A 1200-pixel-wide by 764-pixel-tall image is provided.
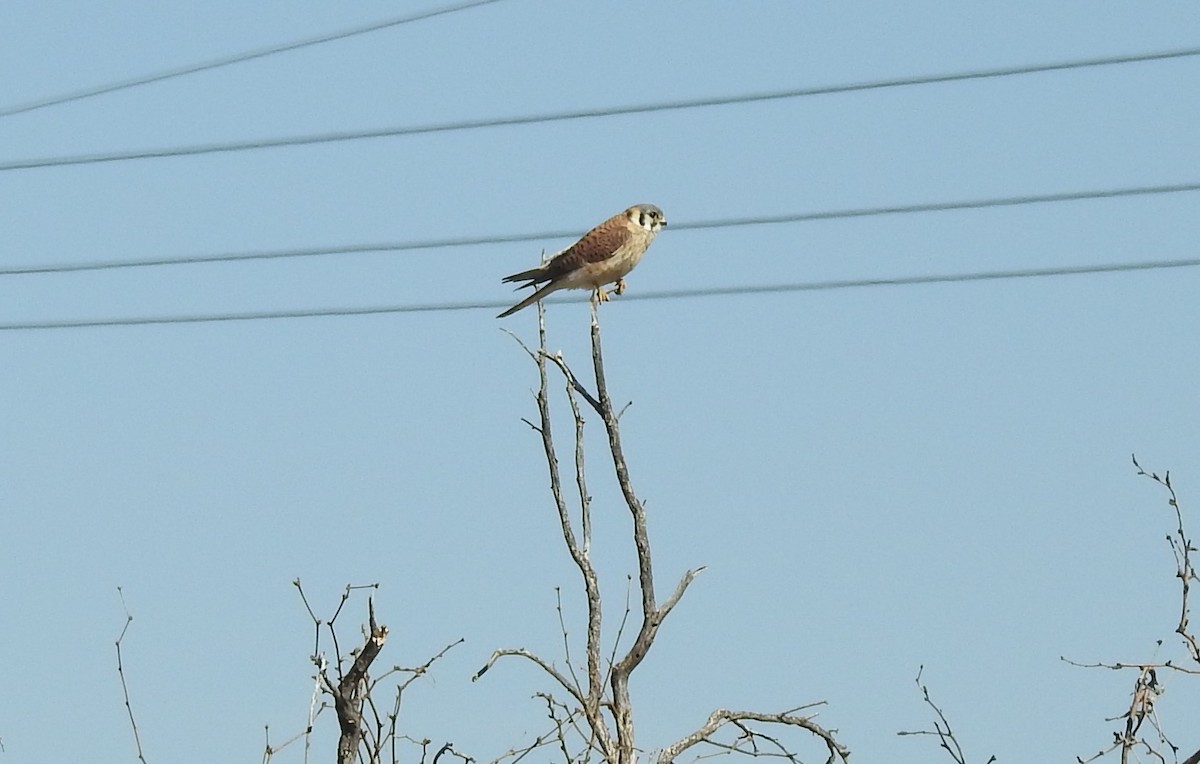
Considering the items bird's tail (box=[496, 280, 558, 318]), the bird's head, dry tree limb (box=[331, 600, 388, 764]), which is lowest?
dry tree limb (box=[331, 600, 388, 764])

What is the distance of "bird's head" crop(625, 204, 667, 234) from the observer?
38.0 feet

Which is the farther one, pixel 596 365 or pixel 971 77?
pixel 971 77

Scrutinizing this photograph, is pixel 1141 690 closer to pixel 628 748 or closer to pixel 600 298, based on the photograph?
pixel 628 748

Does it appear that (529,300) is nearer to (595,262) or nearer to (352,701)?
(595,262)

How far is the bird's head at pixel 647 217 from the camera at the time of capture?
1159 cm

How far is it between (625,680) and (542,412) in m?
0.98

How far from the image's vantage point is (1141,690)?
22.3ft

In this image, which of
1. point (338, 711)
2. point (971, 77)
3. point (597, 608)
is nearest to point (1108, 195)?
point (971, 77)

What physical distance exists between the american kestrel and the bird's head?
0.12ft

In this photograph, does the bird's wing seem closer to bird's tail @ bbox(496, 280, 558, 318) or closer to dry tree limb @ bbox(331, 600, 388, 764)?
bird's tail @ bbox(496, 280, 558, 318)

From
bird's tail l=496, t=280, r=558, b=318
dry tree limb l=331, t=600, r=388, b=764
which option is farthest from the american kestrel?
dry tree limb l=331, t=600, r=388, b=764

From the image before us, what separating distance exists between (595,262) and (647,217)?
657mm

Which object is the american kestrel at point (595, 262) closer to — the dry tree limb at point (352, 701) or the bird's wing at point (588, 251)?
the bird's wing at point (588, 251)

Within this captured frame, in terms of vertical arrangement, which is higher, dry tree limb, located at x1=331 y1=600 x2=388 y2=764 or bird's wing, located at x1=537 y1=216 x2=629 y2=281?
bird's wing, located at x1=537 y1=216 x2=629 y2=281
